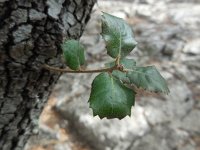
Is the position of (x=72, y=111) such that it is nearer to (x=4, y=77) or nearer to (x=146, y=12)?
(x=4, y=77)

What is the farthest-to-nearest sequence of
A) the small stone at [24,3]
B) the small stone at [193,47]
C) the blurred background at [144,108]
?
the small stone at [193,47]
the blurred background at [144,108]
the small stone at [24,3]

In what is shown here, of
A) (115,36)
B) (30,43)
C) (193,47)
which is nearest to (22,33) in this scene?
(30,43)

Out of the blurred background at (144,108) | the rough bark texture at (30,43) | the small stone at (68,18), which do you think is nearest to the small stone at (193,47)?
the blurred background at (144,108)

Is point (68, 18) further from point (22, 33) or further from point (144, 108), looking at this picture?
point (144, 108)

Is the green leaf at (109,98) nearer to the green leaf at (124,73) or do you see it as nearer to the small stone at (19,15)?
the green leaf at (124,73)

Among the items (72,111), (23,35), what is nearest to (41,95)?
(23,35)

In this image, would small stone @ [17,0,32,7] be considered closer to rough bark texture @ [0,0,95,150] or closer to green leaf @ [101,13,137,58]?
rough bark texture @ [0,0,95,150]
